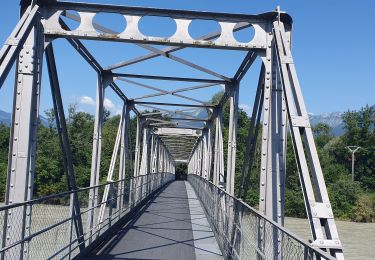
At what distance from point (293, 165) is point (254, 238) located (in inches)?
2032

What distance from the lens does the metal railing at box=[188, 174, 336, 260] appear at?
3.45m

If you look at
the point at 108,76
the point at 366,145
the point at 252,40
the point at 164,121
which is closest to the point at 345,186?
the point at 366,145

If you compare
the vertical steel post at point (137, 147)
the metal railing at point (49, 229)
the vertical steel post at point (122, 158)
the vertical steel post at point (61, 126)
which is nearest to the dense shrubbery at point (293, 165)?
the vertical steel post at point (137, 147)

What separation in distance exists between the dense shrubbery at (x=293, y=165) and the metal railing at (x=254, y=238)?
Answer: 29.3 meters

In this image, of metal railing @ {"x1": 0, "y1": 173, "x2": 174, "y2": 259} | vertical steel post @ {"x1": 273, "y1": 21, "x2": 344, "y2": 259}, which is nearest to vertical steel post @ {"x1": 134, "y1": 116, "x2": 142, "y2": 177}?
metal railing @ {"x1": 0, "y1": 173, "x2": 174, "y2": 259}

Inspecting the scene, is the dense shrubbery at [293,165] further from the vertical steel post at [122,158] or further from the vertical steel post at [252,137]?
the vertical steel post at [252,137]

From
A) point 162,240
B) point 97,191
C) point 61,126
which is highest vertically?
point 61,126

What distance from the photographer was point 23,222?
5430 mm

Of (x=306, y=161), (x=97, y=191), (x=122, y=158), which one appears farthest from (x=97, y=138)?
(x=306, y=161)

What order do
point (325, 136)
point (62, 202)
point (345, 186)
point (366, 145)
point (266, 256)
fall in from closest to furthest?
1. point (266, 256)
2. point (62, 202)
3. point (345, 186)
4. point (366, 145)
5. point (325, 136)

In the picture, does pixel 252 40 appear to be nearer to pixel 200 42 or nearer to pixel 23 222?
pixel 200 42

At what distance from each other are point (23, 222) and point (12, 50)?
2.02m

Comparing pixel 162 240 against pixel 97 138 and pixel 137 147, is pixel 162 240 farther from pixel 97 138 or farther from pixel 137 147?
pixel 137 147

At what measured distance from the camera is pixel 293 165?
183 ft
